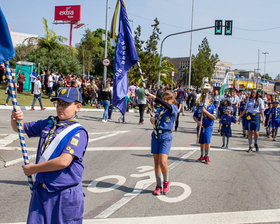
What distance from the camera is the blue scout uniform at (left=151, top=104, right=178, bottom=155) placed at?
5.31 meters

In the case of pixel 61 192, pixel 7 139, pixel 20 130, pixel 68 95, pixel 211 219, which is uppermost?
pixel 68 95

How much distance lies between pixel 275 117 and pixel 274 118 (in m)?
0.06

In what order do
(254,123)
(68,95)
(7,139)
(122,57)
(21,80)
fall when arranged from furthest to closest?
1. (21,80)
2. (254,123)
3. (7,139)
4. (122,57)
5. (68,95)

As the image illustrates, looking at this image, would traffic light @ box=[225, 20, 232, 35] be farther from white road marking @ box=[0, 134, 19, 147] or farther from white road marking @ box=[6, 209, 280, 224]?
white road marking @ box=[6, 209, 280, 224]

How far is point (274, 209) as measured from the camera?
16.2ft

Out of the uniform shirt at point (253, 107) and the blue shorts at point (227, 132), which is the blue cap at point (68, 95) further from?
the blue shorts at point (227, 132)

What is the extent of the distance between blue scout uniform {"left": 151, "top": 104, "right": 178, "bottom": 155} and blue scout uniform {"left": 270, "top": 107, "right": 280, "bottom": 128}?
32.4 ft

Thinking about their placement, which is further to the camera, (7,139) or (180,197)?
(7,139)

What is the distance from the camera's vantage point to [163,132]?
533 cm

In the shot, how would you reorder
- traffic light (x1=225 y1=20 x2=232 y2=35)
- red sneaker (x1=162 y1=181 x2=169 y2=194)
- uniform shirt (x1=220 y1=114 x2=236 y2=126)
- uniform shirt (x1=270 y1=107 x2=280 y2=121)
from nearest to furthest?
red sneaker (x1=162 y1=181 x2=169 y2=194) < uniform shirt (x1=220 y1=114 x2=236 y2=126) < uniform shirt (x1=270 y1=107 x2=280 y2=121) < traffic light (x1=225 y1=20 x2=232 y2=35)

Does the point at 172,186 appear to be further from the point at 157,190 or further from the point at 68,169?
the point at 68,169

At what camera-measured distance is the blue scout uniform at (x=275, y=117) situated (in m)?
13.6

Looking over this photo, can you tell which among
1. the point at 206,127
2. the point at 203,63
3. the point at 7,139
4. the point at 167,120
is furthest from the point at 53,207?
the point at 203,63

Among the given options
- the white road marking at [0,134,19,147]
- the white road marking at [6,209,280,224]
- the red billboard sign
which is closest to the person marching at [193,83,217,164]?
the white road marking at [6,209,280,224]
